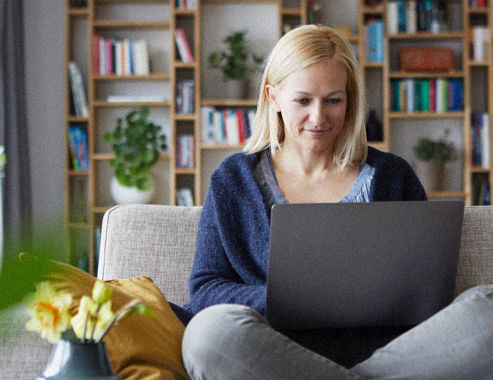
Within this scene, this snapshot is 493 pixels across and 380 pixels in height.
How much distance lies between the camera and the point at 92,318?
28.6 inches

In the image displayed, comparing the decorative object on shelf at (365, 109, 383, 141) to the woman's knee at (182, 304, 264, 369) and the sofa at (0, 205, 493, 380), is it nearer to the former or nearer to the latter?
the sofa at (0, 205, 493, 380)

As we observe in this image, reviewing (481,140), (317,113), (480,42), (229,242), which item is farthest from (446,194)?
(229,242)

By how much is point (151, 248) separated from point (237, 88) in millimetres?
2518

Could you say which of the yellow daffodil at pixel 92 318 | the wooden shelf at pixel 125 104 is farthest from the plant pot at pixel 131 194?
the yellow daffodil at pixel 92 318

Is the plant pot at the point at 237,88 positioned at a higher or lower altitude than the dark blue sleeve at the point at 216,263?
higher

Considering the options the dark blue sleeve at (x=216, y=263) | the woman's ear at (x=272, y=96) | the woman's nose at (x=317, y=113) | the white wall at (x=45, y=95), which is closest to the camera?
the dark blue sleeve at (x=216, y=263)

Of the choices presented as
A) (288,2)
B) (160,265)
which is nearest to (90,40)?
(288,2)

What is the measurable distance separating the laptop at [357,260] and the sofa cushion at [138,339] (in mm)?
197

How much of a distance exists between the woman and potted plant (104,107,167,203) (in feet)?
7.23

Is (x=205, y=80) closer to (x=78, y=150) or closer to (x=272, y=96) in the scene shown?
(x=78, y=150)

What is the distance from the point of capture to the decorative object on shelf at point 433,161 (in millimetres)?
3949

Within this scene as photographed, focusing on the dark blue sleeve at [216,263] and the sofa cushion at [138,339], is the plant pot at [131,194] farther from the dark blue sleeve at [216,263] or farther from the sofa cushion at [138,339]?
the sofa cushion at [138,339]

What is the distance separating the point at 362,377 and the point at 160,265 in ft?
2.21

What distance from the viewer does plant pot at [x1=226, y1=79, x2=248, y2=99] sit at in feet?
13.0
